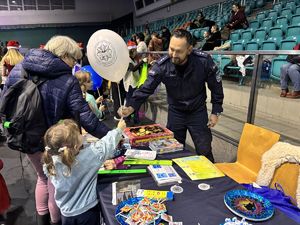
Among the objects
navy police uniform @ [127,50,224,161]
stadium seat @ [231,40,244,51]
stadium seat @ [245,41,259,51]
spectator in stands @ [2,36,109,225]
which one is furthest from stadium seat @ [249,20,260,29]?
spectator in stands @ [2,36,109,225]

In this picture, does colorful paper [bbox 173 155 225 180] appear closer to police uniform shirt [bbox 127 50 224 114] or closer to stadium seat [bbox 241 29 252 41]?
police uniform shirt [bbox 127 50 224 114]

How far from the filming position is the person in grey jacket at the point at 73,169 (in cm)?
144

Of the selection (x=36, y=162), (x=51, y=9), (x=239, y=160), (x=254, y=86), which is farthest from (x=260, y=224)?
(x=51, y=9)

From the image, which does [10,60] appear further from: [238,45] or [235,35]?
[235,35]

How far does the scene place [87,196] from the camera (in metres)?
1.52

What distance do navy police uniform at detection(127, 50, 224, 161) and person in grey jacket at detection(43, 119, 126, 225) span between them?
3.12ft

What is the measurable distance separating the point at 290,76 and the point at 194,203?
2.10m

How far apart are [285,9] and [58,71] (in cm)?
675

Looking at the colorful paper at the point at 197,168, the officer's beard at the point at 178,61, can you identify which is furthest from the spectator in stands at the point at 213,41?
the colorful paper at the point at 197,168

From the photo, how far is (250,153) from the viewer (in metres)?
2.33

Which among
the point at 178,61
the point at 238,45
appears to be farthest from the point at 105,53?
→ the point at 238,45

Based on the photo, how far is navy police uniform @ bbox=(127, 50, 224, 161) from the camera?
7.79ft

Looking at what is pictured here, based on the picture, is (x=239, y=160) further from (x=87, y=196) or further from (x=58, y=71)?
(x=58, y=71)

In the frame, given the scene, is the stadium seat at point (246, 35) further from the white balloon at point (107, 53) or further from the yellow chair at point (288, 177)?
the yellow chair at point (288, 177)
